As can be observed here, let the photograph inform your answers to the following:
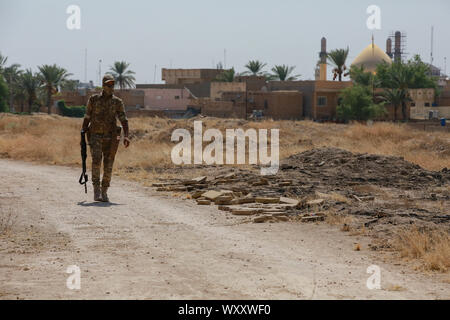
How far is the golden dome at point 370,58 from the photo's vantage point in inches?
3462

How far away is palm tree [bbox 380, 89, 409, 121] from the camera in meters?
66.4

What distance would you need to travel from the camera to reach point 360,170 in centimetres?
1873

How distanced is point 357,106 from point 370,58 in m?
28.9

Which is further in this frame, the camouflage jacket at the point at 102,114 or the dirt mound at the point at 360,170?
the dirt mound at the point at 360,170

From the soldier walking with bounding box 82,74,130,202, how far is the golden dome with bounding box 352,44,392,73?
78.1 meters

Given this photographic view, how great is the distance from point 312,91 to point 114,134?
5300 centimetres

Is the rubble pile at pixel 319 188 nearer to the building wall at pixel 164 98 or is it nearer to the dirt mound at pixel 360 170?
the dirt mound at pixel 360 170

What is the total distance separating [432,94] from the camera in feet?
232

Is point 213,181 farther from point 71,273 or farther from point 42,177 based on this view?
point 71,273

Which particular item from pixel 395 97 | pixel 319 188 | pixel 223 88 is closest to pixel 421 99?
pixel 395 97

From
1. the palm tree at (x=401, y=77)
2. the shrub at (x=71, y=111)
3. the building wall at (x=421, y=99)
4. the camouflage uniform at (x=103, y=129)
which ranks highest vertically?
the palm tree at (x=401, y=77)

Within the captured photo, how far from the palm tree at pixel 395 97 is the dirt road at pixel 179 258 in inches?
2260

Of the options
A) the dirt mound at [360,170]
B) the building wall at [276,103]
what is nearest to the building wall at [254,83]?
the building wall at [276,103]

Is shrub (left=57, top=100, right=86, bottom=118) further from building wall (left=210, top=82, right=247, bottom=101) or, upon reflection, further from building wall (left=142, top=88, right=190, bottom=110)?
building wall (left=210, top=82, right=247, bottom=101)
